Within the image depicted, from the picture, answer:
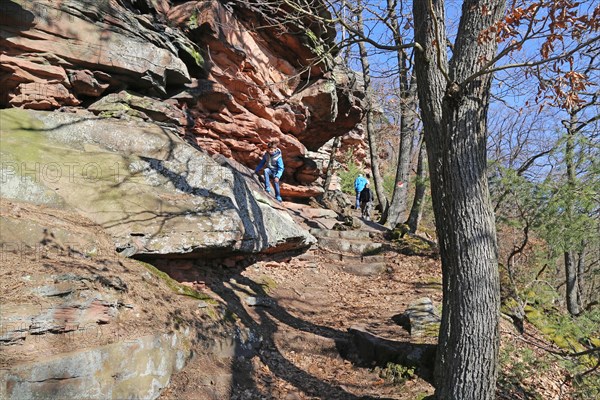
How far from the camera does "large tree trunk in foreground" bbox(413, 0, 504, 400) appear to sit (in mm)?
3598

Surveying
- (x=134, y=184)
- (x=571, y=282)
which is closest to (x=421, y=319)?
(x=134, y=184)

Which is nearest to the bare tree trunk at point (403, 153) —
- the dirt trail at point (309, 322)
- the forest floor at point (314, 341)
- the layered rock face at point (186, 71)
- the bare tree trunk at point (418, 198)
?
the bare tree trunk at point (418, 198)

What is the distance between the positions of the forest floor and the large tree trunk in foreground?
1.01 meters

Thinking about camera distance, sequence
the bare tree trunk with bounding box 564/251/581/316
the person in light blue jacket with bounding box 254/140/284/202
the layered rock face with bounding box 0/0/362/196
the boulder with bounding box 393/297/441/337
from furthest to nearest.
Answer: the person in light blue jacket with bounding box 254/140/284/202 → the bare tree trunk with bounding box 564/251/581/316 → the layered rock face with bounding box 0/0/362/196 → the boulder with bounding box 393/297/441/337

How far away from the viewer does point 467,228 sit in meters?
3.69

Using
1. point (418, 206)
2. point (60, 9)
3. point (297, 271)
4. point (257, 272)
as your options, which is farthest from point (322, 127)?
point (60, 9)

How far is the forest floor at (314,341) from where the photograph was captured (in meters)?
4.42

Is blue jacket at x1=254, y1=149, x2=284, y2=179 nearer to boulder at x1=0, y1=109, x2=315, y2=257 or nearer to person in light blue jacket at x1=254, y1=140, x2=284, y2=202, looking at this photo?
person in light blue jacket at x1=254, y1=140, x2=284, y2=202

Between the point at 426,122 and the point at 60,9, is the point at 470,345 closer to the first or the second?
the point at 426,122

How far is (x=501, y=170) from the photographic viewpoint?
7156 millimetres

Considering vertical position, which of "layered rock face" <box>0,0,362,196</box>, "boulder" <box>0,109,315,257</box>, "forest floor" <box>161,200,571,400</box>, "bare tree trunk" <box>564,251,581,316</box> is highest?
"layered rock face" <box>0,0,362,196</box>

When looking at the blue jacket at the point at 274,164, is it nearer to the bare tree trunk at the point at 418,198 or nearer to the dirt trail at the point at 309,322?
the dirt trail at the point at 309,322

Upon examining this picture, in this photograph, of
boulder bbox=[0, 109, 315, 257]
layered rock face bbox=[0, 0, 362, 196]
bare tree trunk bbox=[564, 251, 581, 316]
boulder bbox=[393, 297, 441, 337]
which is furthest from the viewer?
bare tree trunk bbox=[564, 251, 581, 316]

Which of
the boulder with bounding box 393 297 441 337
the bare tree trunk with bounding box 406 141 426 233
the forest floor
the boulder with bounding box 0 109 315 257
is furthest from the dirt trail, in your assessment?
the bare tree trunk with bounding box 406 141 426 233
